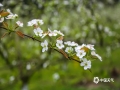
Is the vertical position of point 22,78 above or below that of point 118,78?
below

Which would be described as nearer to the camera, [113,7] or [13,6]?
[13,6]

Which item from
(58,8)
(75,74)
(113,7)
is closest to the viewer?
(58,8)

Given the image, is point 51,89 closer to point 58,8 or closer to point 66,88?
point 66,88

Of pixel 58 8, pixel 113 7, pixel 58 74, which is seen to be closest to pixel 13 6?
pixel 58 8

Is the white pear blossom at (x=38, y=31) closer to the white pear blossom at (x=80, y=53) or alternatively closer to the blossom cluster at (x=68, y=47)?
the blossom cluster at (x=68, y=47)

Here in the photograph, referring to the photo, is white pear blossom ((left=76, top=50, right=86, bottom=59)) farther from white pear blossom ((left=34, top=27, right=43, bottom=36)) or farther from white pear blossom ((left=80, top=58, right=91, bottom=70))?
white pear blossom ((left=34, top=27, right=43, bottom=36))

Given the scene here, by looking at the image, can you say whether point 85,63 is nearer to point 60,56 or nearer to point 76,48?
point 76,48

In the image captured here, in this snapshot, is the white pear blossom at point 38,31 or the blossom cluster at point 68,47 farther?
the white pear blossom at point 38,31

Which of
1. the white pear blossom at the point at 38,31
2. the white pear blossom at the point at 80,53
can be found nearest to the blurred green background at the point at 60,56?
the white pear blossom at the point at 38,31

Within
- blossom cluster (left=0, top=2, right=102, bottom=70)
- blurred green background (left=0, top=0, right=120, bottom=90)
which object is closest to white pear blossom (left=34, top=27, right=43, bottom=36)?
blossom cluster (left=0, top=2, right=102, bottom=70)
